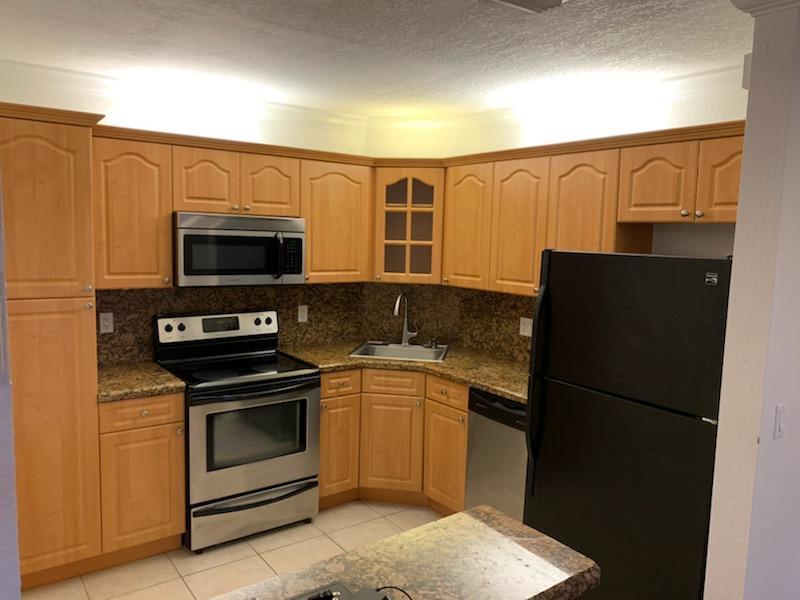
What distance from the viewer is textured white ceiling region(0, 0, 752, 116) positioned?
2100mm

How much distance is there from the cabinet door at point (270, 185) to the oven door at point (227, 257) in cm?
16

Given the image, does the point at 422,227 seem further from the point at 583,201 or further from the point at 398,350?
the point at 583,201

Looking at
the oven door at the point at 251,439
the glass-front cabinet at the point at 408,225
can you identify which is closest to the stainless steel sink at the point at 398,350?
the glass-front cabinet at the point at 408,225

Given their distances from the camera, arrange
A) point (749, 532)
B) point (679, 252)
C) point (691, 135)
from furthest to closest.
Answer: point (679, 252)
point (691, 135)
point (749, 532)

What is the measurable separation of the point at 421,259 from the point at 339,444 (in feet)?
4.13

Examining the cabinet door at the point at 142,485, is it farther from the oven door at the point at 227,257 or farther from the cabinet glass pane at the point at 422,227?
the cabinet glass pane at the point at 422,227

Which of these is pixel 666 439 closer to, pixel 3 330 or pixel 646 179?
pixel 646 179

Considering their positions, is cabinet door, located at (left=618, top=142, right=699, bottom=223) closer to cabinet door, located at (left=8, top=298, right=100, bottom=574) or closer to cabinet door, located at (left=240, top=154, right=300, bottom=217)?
cabinet door, located at (left=240, top=154, right=300, bottom=217)

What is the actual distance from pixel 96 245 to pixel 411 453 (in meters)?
2.07

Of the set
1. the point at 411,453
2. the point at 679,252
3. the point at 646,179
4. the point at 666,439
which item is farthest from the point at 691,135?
the point at 411,453

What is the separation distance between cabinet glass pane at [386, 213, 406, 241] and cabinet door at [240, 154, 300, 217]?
0.62 metres

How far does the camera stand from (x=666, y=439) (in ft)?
6.96

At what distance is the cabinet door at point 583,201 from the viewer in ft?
9.53

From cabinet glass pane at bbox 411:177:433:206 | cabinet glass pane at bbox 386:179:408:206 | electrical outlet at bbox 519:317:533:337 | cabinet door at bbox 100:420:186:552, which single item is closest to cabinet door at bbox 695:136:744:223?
electrical outlet at bbox 519:317:533:337
